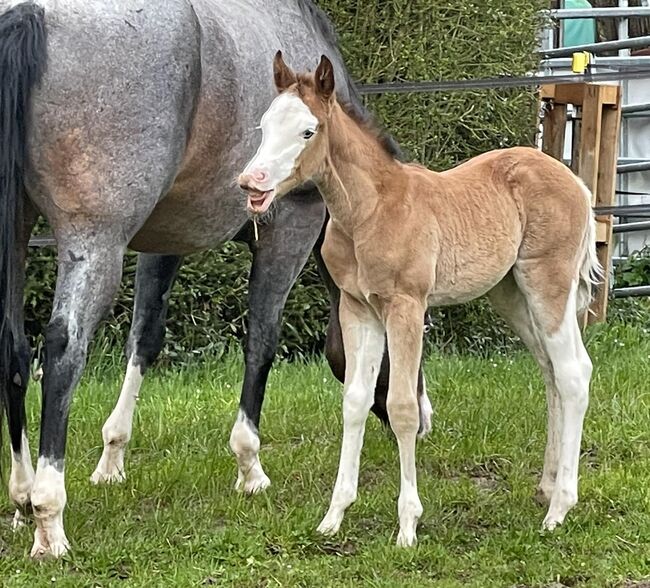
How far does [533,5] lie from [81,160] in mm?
4971

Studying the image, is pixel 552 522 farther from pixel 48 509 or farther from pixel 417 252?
pixel 48 509

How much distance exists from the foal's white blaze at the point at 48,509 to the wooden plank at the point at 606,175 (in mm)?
5046

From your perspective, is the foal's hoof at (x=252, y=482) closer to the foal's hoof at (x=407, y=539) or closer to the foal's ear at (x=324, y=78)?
the foal's hoof at (x=407, y=539)

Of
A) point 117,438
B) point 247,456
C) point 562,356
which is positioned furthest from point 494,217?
point 117,438

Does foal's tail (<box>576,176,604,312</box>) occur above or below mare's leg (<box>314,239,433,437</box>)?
above

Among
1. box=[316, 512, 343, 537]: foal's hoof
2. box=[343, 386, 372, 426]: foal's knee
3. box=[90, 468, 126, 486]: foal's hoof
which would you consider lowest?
box=[90, 468, 126, 486]: foal's hoof

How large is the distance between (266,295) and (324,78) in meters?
1.41

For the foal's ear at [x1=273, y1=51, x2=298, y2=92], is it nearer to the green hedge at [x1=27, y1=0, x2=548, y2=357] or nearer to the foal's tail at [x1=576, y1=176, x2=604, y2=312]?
the foal's tail at [x1=576, y1=176, x2=604, y2=312]

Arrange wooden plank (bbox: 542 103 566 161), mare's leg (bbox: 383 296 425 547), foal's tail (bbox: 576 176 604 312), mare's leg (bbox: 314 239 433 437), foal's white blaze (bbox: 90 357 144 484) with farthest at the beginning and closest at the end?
wooden plank (bbox: 542 103 566 161), mare's leg (bbox: 314 239 433 437), foal's white blaze (bbox: 90 357 144 484), foal's tail (bbox: 576 176 604 312), mare's leg (bbox: 383 296 425 547)

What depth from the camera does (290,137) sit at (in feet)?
12.6

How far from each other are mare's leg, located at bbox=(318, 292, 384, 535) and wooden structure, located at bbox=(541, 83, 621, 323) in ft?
13.1

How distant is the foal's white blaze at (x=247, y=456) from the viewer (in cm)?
500

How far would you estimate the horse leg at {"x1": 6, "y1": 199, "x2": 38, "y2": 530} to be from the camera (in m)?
4.36

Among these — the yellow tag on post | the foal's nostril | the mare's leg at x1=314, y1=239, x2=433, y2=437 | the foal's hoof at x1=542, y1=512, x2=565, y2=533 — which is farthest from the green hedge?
the foal's nostril
